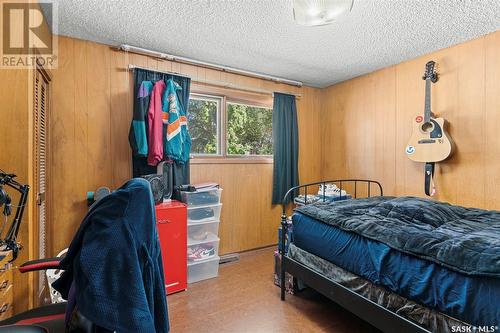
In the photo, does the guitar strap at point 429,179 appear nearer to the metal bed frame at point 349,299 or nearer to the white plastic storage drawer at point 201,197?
the metal bed frame at point 349,299

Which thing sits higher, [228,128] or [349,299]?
[228,128]

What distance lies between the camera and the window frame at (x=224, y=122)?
9.92 ft

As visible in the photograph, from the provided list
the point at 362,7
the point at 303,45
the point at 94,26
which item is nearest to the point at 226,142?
the point at 303,45

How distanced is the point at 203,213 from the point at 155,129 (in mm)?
981

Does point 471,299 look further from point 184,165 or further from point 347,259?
point 184,165

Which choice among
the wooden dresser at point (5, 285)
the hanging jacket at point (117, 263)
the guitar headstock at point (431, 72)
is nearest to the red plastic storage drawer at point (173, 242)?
the wooden dresser at point (5, 285)

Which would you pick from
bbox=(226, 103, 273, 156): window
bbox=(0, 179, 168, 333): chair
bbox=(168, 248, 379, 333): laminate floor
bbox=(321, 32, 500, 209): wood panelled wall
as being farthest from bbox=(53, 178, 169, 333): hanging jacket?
bbox=(321, 32, 500, 209): wood panelled wall

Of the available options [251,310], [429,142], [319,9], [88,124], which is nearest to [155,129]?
[88,124]

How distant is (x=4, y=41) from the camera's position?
1383mm

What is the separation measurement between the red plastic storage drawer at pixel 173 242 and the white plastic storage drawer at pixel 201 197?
8.3 inches

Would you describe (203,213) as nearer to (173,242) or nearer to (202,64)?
(173,242)

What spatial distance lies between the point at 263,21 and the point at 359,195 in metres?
2.53

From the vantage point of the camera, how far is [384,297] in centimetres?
146

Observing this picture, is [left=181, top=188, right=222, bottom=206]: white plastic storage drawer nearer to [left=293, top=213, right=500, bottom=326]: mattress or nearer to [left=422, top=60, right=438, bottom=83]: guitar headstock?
[left=293, top=213, right=500, bottom=326]: mattress
